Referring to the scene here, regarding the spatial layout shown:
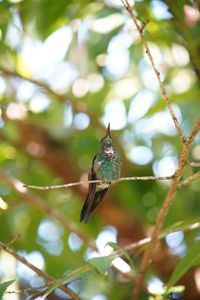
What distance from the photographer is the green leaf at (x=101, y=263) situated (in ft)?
7.42

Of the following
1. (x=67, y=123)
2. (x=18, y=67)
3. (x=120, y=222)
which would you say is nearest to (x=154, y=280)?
(x=120, y=222)

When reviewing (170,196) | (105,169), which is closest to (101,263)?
(170,196)

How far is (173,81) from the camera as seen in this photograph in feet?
17.0

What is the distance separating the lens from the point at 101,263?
7.63ft

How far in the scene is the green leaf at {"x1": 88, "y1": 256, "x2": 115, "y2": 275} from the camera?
2.26 meters

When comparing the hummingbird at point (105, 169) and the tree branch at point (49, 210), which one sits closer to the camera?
the hummingbird at point (105, 169)

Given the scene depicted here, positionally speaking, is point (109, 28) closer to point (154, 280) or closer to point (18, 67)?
point (18, 67)

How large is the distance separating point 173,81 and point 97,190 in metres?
2.50

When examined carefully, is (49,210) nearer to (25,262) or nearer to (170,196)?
(25,262)

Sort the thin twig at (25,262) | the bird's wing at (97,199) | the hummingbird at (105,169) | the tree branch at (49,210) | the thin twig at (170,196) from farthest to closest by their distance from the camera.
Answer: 1. the tree branch at (49,210)
2. the hummingbird at (105,169)
3. the bird's wing at (97,199)
4. the thin twig at (25,262)
5. the thin twig at (170,196)

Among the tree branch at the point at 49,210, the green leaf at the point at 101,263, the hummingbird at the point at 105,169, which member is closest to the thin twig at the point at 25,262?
the green leaf at the point at 101,263

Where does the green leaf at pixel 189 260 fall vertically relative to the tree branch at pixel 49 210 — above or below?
below

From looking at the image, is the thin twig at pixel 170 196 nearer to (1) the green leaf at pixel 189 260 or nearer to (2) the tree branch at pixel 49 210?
(1) the green leaf at pixel 189 260

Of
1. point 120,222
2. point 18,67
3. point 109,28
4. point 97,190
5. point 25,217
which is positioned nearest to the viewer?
point 97,190
